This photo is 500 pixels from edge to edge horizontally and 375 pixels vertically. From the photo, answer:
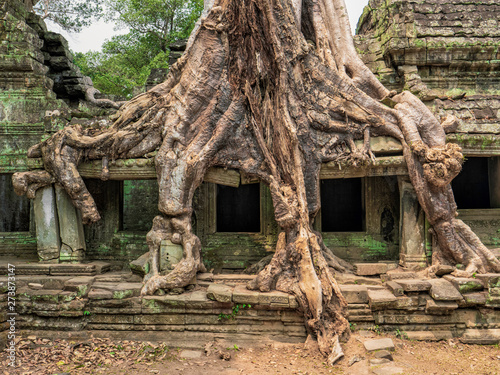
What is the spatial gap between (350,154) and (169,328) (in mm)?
3678

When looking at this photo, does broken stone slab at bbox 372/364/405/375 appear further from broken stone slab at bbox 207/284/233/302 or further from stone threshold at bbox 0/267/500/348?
broken stone slab at bbox 207/284/233/302

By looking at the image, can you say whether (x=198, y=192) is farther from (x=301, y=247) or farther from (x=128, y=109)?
(x=301, y=247)

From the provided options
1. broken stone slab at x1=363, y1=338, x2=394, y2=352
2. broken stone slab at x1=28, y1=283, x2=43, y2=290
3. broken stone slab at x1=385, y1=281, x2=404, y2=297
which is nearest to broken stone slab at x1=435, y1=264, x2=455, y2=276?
broken stone slab at x1=385, y1=281, x2=404, y2=297

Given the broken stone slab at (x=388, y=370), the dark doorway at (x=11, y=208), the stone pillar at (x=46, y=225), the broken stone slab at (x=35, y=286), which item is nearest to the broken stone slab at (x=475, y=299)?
the broken stone slab at (x=388, y=370)

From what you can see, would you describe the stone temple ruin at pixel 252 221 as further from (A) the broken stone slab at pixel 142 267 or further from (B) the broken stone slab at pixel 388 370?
(B) the broken stone slab at pixel 388 370

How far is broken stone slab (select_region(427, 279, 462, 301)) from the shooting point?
5.02 m

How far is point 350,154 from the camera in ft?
19.7

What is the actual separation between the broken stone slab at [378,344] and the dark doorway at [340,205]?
4413mm

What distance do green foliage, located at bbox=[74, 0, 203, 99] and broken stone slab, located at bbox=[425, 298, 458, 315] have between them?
15676 millimetres

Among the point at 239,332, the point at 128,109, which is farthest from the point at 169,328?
the point at 128,109

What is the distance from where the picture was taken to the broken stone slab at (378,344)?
453 cm

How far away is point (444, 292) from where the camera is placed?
5.07 m

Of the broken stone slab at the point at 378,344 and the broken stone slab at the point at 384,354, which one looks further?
the broken stone slab at the point at 378,344

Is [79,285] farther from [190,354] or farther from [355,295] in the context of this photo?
[355,295]
